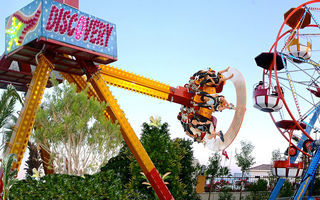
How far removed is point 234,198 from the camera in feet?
76.6

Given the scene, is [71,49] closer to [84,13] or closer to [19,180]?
[84,13]

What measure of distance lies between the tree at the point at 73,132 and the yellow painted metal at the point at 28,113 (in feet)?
3.32

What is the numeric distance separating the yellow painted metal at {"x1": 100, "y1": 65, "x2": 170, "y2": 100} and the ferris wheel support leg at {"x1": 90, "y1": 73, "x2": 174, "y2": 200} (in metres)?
0.98

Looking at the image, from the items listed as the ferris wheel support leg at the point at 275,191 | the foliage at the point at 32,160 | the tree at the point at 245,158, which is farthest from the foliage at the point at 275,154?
the foliage at the point at 32,160

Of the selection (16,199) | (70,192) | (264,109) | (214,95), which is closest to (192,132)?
(214,95)

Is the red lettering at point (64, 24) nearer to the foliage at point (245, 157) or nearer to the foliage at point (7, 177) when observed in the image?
the foliage at point (7, 177)

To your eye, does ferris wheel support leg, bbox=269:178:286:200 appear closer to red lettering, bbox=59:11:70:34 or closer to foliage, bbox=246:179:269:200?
foliage, bbox=246:179:269:200

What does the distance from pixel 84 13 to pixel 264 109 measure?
9067 millimetres

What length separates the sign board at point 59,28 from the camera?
35.3 ft

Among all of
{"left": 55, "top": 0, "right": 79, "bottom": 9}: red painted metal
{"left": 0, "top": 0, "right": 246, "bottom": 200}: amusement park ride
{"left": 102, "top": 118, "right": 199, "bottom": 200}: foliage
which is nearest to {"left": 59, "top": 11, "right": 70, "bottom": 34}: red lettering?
{"left": 0, "top": 0, "right": 246, "bottom": 200}: amusement park ride

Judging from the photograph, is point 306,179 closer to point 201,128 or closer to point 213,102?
point 201,128

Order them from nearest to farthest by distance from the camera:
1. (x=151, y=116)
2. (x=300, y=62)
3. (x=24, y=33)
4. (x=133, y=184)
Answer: (x=24, y=33) → (x=133, y=184) → (x=151, y=116) → (x=300, y=62)

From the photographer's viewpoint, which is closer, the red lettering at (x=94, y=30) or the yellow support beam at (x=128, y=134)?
the red lettering at (x=94, y=30)

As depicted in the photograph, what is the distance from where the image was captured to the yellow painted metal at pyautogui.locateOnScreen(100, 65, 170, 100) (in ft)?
45.7
